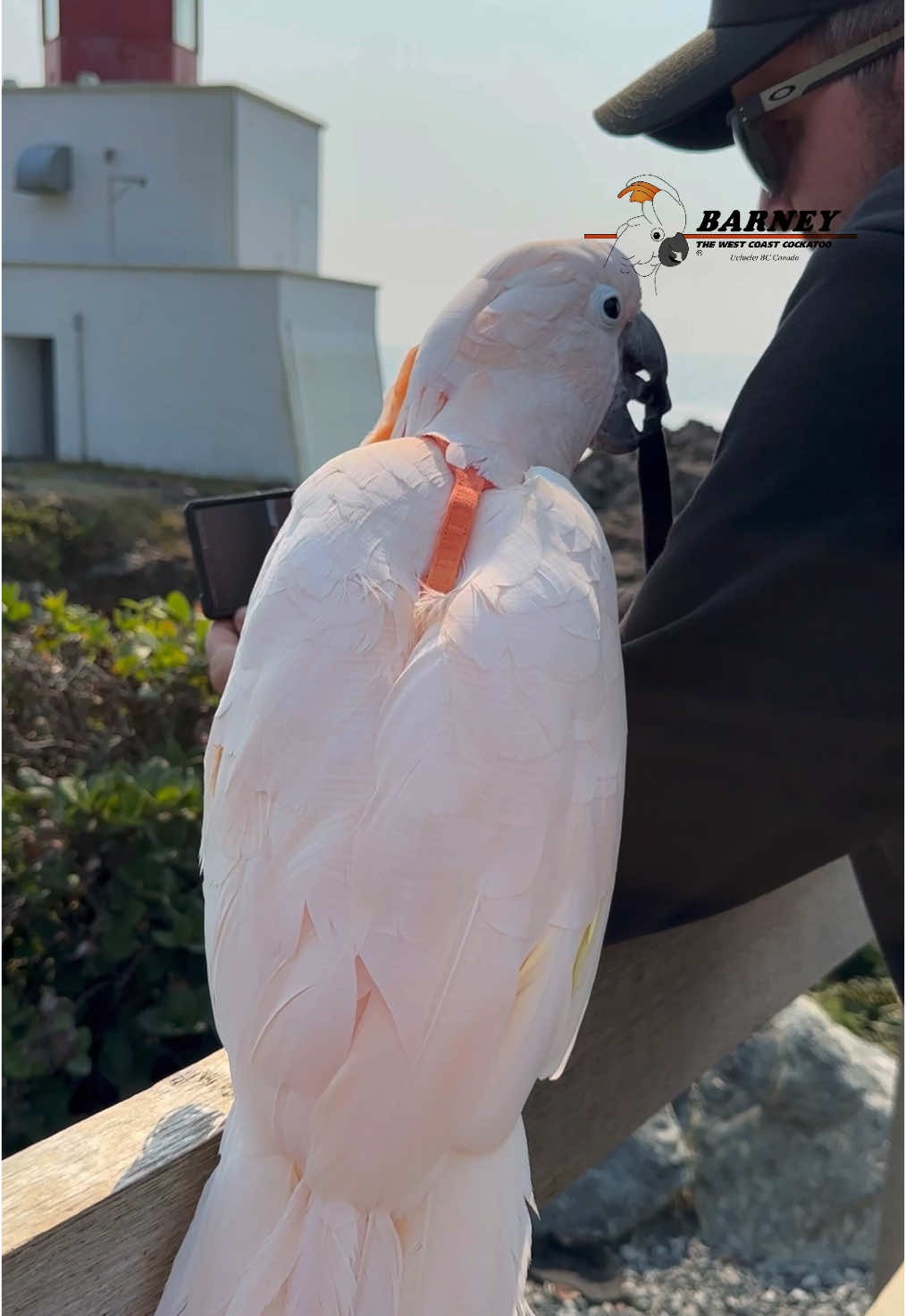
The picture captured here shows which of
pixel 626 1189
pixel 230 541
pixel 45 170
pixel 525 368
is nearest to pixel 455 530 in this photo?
pixel 525 368

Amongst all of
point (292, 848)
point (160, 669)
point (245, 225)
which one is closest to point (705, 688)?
point (292, 848)

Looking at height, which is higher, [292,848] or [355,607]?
[355,607]

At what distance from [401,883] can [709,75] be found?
0.55 meters

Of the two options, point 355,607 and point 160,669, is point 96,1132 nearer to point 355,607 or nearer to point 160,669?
point 355,607

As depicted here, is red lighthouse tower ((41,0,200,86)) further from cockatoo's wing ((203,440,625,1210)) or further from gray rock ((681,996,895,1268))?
gray rock ((681,996,895,1268))

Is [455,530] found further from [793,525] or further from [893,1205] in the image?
[893,1205]

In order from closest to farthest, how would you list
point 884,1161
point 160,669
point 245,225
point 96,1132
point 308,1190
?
1. point 308,1190
2. point 96,1132
3. point 245,225
4. point 884,1161
5. point 160,669

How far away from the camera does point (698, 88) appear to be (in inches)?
29.5

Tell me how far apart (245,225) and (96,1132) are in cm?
69

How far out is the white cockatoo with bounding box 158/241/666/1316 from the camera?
2.17ft

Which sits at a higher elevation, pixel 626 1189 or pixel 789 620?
pixel 789 620

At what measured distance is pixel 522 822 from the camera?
2.23 ft

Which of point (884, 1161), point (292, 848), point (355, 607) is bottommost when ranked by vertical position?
point (884, 1161)

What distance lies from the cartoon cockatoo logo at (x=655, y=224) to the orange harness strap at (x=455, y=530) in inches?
7.0
